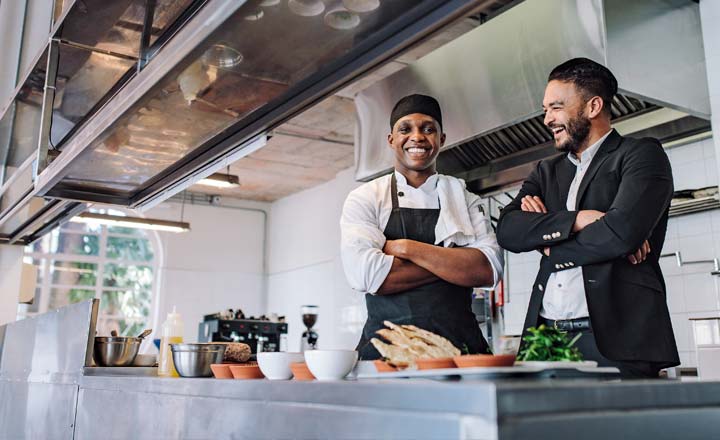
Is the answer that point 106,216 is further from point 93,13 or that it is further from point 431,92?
point 93,13

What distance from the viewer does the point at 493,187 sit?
4.11m

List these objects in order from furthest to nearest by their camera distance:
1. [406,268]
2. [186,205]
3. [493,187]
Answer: [186,205] → [493,187] → [406,268]

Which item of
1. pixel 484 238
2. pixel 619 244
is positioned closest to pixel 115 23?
pixel 484 238

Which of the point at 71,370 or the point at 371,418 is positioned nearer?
the point at 371,418

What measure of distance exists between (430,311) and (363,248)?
281 millimetres

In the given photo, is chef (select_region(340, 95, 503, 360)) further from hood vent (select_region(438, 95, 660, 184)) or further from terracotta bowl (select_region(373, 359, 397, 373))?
hood vent (select_region(438, 95, 660, 184))

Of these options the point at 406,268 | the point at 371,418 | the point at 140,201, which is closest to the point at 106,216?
the point at 140,201

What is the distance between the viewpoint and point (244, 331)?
26.6 ft

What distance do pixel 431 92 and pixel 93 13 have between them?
92.6 inches

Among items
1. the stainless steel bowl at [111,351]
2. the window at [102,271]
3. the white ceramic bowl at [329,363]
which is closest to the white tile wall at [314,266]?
the window at [102,271]

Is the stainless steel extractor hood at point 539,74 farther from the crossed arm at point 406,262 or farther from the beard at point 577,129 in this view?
the crossed arm at point 406,262

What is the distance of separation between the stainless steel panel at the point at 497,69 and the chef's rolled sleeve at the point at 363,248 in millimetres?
1588

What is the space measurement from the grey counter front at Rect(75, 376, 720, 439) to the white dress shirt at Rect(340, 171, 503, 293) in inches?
28.1

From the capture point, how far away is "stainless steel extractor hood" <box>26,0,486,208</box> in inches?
64.2
